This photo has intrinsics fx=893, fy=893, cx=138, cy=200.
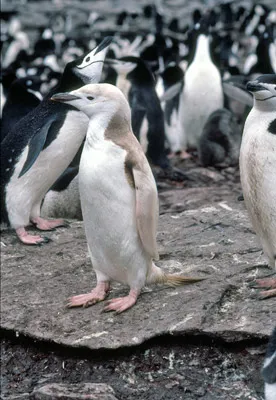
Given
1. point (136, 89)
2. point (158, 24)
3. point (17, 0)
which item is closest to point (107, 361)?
point (136, 89)

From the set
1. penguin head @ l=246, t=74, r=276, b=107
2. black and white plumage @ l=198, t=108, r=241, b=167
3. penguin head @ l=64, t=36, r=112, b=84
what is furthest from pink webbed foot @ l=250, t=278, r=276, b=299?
black and white plumage @ l=198, t=108, r=241, b=167

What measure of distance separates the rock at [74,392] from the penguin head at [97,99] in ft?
3.91

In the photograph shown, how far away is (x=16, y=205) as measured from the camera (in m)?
5.38

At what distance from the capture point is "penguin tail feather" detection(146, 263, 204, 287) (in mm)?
4141

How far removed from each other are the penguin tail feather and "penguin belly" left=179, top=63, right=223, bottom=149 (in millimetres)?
4789

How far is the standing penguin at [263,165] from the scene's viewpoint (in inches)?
157

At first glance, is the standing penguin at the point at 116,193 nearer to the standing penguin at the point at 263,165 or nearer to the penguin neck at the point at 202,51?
the standing penguin at the point at 263,165

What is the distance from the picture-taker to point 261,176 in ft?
13.2

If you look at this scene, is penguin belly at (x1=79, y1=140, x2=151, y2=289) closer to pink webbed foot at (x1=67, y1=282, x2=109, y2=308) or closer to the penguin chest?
pink webbed foot at (x1=67, y1=282, x2=109, y2=308)

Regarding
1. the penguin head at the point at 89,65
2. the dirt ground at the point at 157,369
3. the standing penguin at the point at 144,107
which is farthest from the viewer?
the standing penguin at the point at 144,107

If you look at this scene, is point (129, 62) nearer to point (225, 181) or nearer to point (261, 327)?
point (225, 181)

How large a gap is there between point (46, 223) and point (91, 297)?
1429 millimetres

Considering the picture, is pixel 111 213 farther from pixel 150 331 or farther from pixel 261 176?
pixel 261 176

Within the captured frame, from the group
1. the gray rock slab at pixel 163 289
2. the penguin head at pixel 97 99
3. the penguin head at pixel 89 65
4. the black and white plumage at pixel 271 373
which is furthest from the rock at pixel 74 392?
the penguin head at pixel 89 65
